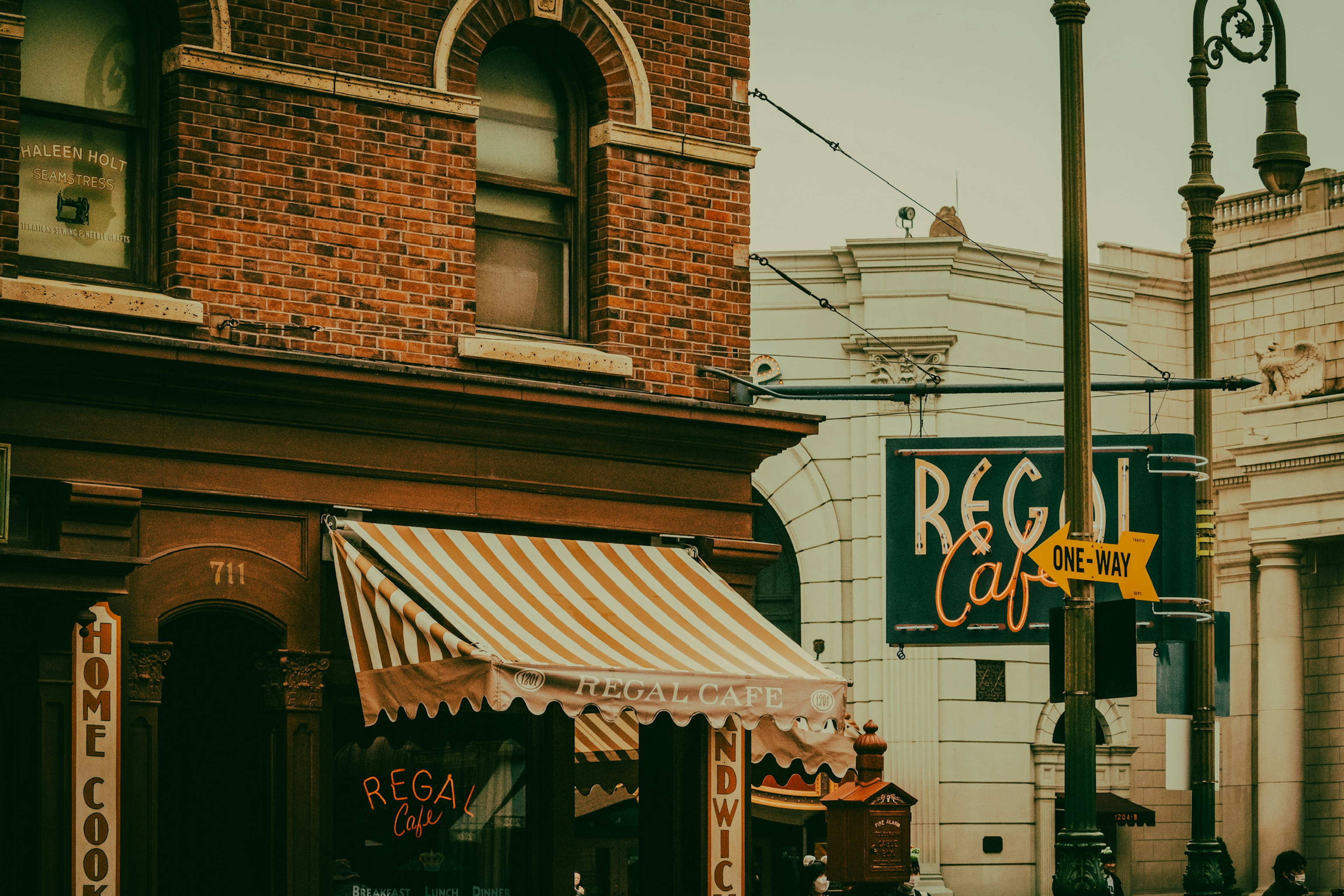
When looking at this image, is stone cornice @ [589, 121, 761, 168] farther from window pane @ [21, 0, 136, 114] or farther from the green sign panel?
the green sign panel

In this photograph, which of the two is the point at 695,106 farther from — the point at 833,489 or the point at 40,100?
the point at 833,489

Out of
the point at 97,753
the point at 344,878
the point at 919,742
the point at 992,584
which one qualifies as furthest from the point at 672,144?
the point at 919,742

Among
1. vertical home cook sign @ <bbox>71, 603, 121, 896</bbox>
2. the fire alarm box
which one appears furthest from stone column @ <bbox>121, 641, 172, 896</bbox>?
the fire alarm box

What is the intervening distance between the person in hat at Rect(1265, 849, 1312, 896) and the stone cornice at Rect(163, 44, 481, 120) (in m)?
9.62

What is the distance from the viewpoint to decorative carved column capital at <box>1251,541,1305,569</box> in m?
32.0

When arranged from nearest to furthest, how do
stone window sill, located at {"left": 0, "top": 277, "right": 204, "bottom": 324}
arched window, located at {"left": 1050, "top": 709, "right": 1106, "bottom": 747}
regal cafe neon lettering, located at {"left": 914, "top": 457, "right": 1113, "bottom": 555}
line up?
1. stone window sill, located at {"left": 0, "top": 277, "right": 204, "bottom": 324}
2. regal cafe neon lettering, located at {"left": 914, "top": 457, "right": 1113, "bottom": 555}
3. arched window, located at {"left": 1050, "top": 709, "right": 1106, "bottom": 747}

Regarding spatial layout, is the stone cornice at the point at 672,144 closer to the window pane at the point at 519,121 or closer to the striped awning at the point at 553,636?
the window pane at the point at 519,121

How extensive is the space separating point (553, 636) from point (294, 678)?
5.89 feet

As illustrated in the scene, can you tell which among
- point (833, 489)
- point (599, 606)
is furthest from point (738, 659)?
point (833, 489)

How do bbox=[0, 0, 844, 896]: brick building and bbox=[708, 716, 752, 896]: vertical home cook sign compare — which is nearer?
bbox=[0, 0, 844, 896]: brick building

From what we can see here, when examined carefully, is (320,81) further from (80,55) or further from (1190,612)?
(1190,612)

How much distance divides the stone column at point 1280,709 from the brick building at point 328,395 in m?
19.5

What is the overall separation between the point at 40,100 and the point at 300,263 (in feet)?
6.45

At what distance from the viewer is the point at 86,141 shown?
1261 centimetres
